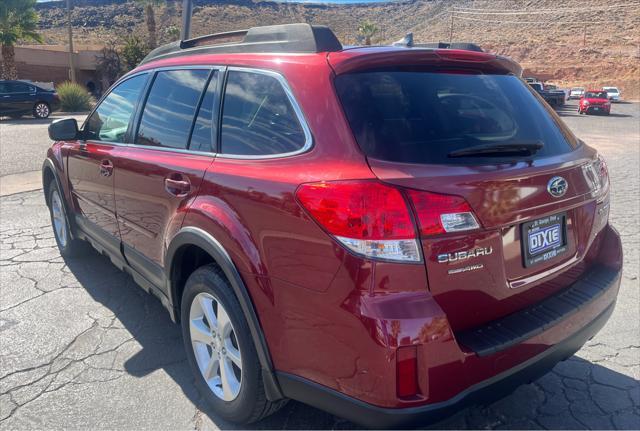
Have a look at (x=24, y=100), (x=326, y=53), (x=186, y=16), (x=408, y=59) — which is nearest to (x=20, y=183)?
(x=186, y=16)

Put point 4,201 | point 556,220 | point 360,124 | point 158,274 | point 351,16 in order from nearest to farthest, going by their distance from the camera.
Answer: point 360,124, point 556,220, point 158,274, point 4,201, point 351,16

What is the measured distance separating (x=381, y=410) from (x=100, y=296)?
3.02m

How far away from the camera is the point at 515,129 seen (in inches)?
101

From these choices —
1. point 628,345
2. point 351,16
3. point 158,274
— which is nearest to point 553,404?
point 628,345

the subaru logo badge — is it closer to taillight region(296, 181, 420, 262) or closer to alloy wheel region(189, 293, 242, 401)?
taillight region(296, 181, 420, 262)

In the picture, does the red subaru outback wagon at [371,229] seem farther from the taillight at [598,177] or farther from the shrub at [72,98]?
the shrub at [72,98]

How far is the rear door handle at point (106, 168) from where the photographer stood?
12.0 feet

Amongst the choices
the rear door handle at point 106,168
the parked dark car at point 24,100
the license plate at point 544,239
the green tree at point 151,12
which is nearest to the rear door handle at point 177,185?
the rear door handle at point 106,168

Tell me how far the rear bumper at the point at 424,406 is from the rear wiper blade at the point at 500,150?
0.85 meters

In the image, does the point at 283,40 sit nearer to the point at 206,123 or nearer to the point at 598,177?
the point at 206,123

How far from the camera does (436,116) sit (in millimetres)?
2318

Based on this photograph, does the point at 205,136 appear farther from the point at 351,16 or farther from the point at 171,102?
the point at 351,16

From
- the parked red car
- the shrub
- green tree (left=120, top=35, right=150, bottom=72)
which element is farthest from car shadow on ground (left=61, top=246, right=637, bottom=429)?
green tree (left=120, top=35, right=150, bottom=72)

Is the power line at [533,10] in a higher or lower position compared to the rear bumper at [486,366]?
lower
